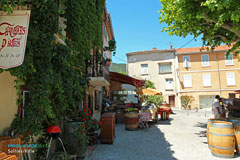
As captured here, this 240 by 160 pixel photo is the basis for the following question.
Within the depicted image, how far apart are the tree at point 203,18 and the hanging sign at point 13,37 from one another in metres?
5.39

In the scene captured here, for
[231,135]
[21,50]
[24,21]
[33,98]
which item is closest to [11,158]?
[33,98]

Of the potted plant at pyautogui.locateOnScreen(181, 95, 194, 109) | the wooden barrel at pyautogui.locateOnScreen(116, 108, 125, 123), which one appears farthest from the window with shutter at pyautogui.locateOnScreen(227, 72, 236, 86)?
the wooden barrel at pyautogui.locateOnScreen(116, 108, 125, 123)

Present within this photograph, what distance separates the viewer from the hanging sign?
2254 mm

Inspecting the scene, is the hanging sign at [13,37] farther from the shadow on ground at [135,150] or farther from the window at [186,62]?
the window at [186,62]

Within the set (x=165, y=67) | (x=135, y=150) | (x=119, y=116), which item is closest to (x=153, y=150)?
(x=135, y=150)

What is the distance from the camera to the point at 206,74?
26062 mm

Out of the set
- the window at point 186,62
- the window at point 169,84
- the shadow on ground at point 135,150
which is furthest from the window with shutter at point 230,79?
the shadow on ground at point 135,150

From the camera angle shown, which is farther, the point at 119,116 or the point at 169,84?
the point at 169,84

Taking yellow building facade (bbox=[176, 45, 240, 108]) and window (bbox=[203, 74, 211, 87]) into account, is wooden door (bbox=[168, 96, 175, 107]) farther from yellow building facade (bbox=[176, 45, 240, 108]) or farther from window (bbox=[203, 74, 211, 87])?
window (bbox=[203, 74, 211, 87])

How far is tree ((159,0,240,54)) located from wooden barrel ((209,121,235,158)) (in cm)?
341

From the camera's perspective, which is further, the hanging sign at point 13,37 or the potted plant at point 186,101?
the potted plant at point 186,101

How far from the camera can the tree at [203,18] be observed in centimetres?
555

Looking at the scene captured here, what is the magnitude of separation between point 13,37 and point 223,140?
18.3ft

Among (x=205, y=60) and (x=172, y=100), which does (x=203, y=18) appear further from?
(x=172, y=100)
